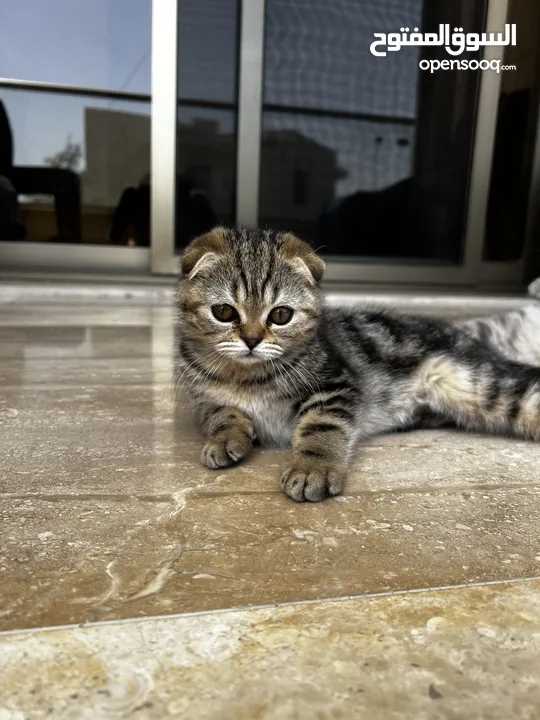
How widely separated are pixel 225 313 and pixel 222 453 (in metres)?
0.30

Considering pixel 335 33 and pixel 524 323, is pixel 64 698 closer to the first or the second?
pixel 524 323

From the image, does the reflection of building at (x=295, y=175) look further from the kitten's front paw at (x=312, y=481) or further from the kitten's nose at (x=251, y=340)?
the kitten's front paw at (x=312, y=481)

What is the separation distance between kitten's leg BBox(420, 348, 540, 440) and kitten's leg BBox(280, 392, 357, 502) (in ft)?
0.92

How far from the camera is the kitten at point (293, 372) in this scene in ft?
4.02

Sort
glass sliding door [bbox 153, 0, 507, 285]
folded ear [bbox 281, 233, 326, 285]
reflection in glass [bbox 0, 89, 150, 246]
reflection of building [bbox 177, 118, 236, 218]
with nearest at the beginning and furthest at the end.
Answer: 1. folded ear [bbox 281, 233, 326, 285]
2. glass sliding door [bbox 153, 0, 507, 285]
3. reflection of building [bbox 177, 118, 236, 218]
4. reflection in glass [bbox 0, 89, 150, 246]

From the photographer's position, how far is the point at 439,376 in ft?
4.87

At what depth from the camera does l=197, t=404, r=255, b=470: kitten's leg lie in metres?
1.12

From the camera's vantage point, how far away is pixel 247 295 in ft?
4.11

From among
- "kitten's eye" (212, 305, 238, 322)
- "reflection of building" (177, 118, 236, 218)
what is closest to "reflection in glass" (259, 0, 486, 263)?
"reflection of building" (177, 118, 236, 218)

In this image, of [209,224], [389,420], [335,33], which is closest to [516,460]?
[389,420]

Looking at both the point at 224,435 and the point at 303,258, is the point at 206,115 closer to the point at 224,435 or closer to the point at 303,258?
the point at 303,258

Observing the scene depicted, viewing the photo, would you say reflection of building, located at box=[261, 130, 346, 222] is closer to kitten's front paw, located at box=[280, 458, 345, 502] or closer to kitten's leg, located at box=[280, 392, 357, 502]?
kitten's leg, located at box=[280, 392, 357, 502]

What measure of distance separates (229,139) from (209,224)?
1.77 ft

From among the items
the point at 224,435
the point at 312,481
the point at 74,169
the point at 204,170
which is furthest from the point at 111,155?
the point at 312,481
